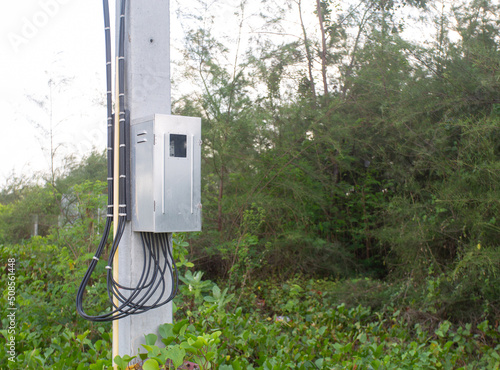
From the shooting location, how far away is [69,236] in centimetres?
440

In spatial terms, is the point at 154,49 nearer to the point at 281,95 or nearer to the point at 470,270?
the point at 470,270

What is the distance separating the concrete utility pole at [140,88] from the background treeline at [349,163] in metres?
2.35

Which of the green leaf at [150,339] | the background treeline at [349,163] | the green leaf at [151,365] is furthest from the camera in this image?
the background treeline at [349,163]

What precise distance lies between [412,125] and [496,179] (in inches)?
56.6

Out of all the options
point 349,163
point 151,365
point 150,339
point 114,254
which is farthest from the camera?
point 349,163

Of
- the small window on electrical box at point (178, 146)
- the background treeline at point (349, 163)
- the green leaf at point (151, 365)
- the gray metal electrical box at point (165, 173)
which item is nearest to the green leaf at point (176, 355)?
the green leaf at point (151, 365)

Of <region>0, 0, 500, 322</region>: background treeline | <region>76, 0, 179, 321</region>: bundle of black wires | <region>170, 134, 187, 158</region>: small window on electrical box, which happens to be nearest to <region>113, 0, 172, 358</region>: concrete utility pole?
<region>76, 0, 179, 321</region>: bundle of black wires

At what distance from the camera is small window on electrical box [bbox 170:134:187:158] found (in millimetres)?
2047

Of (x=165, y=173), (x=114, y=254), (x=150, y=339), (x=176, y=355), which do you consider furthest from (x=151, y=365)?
(x=165, y=173)

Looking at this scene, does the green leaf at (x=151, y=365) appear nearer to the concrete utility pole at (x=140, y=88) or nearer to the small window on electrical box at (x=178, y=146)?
the concrete utility pole at (x=140, y=88)

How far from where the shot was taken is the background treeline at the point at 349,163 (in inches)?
167

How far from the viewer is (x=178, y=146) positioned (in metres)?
2.06

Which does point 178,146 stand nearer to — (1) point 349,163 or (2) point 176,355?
(2) point 176,355

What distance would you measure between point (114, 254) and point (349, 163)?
492 cm
